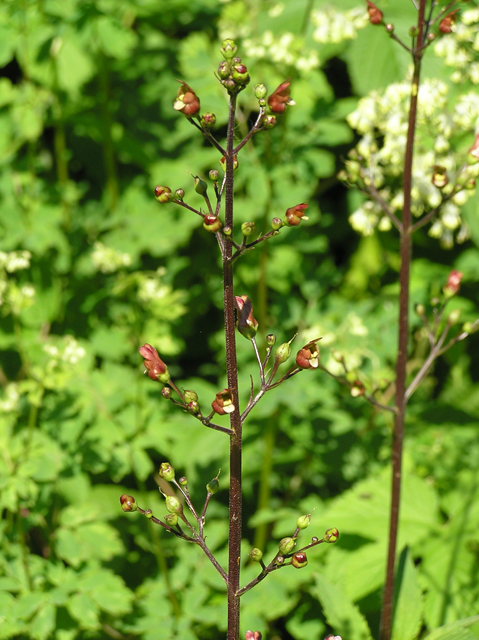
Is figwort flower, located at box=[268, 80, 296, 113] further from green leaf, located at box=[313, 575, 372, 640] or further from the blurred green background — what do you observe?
green leaf, located at box=[313, 575, 372, 640]

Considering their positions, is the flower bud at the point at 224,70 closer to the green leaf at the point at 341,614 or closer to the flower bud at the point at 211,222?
the flower bud at the point at 211,222

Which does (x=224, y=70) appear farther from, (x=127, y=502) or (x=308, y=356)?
(x=127, y=502)

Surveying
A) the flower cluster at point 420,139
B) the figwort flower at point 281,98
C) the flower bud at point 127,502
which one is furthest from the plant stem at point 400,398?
the flower bud at point 127,502

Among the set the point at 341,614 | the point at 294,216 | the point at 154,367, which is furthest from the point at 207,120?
the point at 341,614

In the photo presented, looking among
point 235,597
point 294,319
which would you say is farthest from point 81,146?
point 235,597

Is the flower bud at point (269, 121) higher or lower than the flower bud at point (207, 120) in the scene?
higher

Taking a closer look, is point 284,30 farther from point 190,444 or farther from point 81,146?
point 190,444

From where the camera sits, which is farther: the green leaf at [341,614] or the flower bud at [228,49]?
the green leaf at [341,614]
